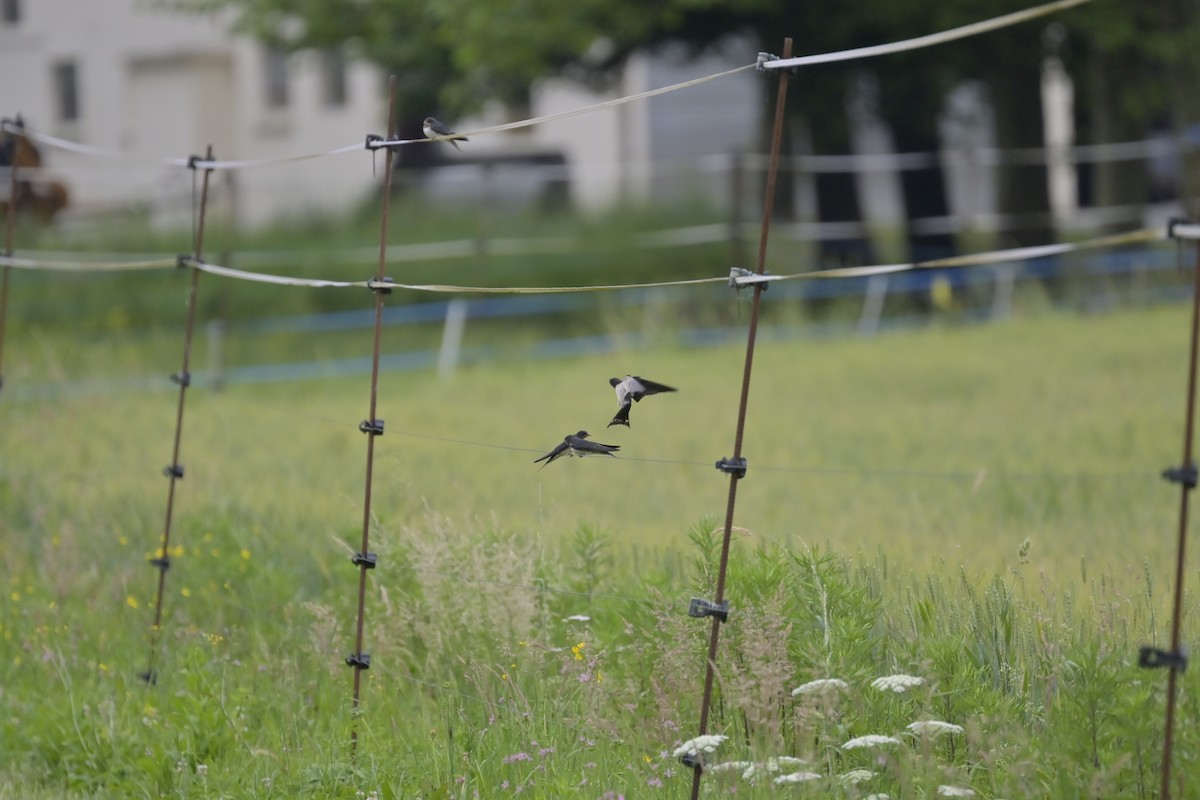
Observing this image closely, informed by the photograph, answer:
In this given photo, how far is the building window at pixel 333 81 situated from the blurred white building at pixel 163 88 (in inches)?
0.8

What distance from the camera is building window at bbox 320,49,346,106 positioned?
31656 millimetres

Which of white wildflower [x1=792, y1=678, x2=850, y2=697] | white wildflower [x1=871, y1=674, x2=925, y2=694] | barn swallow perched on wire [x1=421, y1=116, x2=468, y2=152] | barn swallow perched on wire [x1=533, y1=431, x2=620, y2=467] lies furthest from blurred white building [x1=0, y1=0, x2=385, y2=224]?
white wildflower [x1=871, y1=674, x2=925, y2=694]

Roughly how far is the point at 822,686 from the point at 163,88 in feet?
100

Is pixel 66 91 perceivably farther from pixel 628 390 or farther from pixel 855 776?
pixel 855 776

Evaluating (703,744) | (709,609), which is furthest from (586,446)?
(703,744)

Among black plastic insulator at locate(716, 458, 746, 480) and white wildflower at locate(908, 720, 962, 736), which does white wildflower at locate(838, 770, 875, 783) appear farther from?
black plastic insulator at locate(716, 458, 746, 480)

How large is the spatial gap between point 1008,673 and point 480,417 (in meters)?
6.90

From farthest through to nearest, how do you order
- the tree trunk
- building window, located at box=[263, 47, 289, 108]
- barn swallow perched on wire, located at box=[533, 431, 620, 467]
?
building window, located at box=[263, 47, 289, 108] → the tree trunk → barn swallow perched on wire, located at box=[533, 431, 620, 467]

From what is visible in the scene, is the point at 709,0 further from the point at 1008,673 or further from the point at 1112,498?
the point at 1008,673

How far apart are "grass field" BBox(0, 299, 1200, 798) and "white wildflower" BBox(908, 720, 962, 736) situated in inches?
0.9

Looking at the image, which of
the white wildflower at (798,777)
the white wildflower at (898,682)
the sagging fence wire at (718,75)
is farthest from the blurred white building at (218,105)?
the white wildflower at (798,777)

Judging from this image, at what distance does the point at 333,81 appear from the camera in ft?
105

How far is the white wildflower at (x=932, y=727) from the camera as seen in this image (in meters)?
3.58

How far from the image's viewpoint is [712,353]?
13805 mm
